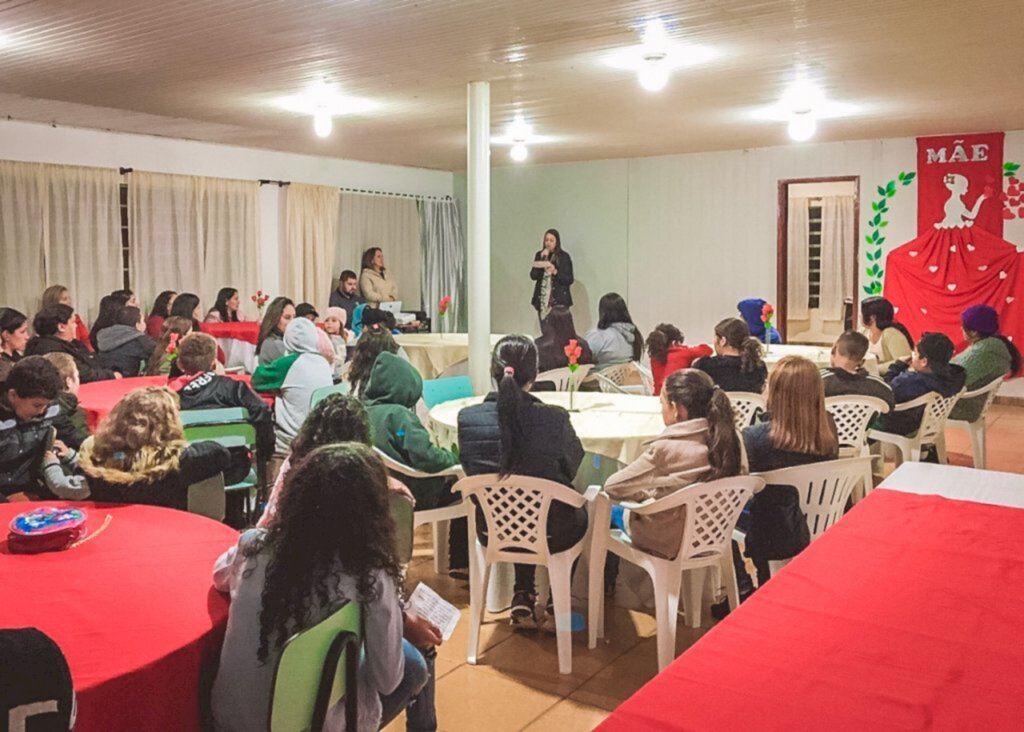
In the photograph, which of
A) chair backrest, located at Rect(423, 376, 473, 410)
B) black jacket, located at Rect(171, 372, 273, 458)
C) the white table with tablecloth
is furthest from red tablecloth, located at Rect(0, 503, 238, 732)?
the white table with tablecloth

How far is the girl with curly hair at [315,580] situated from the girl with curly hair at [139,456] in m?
1.07

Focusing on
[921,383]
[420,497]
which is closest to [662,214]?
[921,383]

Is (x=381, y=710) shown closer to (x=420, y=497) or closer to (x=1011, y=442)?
(x=420, y=497)

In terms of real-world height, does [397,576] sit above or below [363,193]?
below

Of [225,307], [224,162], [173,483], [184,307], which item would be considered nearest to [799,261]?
[224,162]

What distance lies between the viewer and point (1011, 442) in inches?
292

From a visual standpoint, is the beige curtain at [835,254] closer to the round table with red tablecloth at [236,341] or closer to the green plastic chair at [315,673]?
the round table with red tablecloth at [236,341]

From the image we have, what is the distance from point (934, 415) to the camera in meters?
5.55

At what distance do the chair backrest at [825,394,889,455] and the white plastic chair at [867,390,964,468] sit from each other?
0.65 meters

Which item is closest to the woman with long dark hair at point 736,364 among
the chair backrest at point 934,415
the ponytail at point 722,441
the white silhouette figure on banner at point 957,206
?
the chair backrest at point 934,415

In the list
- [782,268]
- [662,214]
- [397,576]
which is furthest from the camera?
[662,214]

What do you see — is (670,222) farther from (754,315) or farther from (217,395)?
(217,395)

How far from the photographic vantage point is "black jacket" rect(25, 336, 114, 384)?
18.6 ft

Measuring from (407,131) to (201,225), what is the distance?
2.39 m
